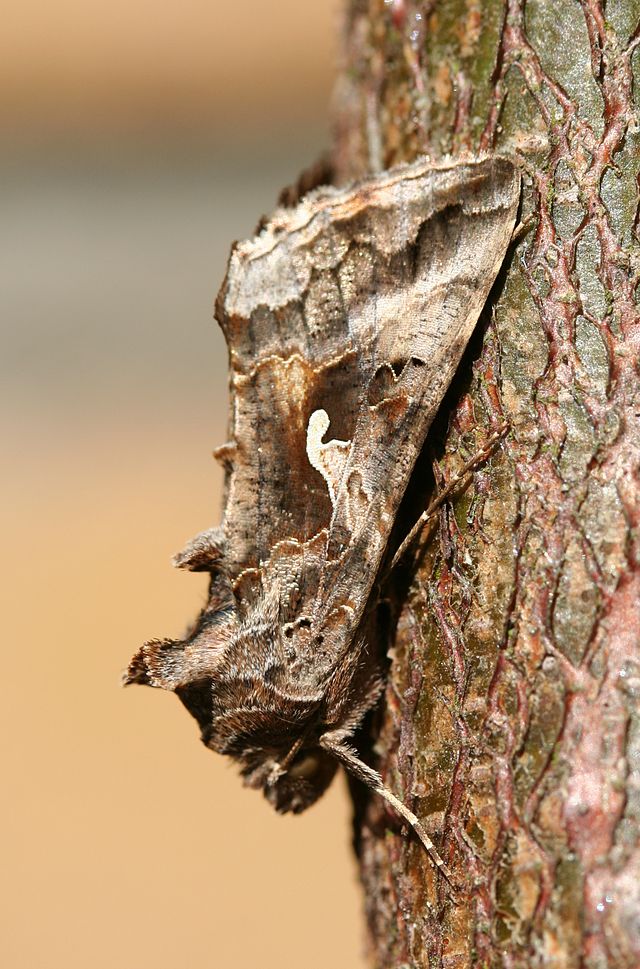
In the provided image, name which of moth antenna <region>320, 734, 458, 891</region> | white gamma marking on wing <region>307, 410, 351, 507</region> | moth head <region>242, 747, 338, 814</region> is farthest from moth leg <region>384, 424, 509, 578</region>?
moth head <region>242, 747, 338, 814</region>

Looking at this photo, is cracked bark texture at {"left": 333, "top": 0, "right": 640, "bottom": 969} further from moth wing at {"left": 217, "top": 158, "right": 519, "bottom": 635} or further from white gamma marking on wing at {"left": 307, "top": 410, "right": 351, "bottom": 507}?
white gamma marking on wing at {"left": 307, "top": 410, "right": 351, "bottom": 507}

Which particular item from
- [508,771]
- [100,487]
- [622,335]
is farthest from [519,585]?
[100,487]

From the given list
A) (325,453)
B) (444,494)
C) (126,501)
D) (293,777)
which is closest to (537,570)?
(444,494)

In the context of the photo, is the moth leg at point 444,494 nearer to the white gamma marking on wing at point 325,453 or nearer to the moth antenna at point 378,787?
the white gamma marking on wing at point 325,453

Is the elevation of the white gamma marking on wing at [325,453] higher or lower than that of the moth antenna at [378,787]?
higher

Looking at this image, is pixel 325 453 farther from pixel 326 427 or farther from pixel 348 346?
pixel 348 346

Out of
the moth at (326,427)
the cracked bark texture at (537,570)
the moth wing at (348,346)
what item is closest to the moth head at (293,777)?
the moth at (326,427)

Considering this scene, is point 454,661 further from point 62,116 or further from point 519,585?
point 62,116

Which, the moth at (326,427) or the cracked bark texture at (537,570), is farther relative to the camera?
the moth at (326,427)
